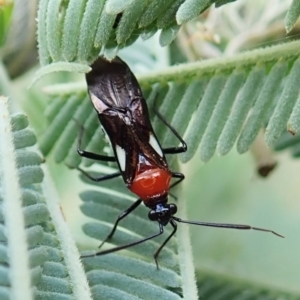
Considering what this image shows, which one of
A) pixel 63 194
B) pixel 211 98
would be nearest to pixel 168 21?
pixel 211 98

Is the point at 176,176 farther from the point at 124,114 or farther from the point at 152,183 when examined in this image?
the point at 124,114

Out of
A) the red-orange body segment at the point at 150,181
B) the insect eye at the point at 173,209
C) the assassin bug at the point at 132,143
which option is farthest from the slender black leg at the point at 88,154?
the insect eye at the point at 173,209

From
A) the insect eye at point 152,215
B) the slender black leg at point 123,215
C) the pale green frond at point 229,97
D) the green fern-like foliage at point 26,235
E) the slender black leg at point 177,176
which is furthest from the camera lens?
the slender black leg at point 177,176

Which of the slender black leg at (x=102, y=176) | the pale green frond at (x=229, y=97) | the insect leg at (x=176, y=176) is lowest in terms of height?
the insect leg at (x=176, y=176)

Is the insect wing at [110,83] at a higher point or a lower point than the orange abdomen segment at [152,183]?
higher

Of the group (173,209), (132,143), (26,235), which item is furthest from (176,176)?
(26,235)

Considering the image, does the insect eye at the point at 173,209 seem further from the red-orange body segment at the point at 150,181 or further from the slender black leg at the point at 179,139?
the slender black leg at the point at 179,139

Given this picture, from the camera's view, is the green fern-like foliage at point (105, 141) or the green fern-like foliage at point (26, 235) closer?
the green fern-like foliage at point (26, 235)

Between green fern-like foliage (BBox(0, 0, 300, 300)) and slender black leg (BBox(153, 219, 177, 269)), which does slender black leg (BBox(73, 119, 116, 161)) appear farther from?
slender black leg (BBox(153, 219, 177, 269))
